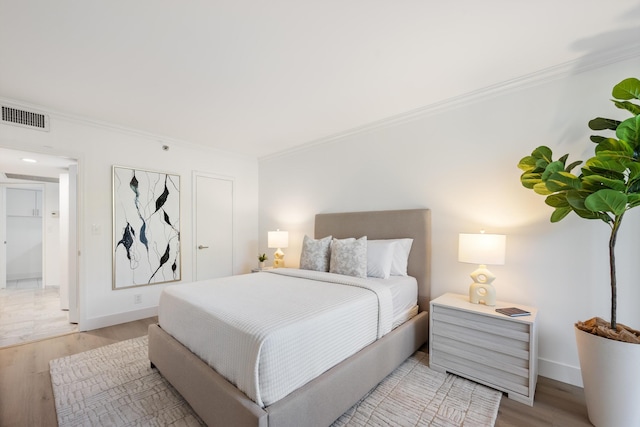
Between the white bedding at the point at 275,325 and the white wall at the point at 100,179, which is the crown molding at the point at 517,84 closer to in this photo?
the white bedding at the point at 275,325

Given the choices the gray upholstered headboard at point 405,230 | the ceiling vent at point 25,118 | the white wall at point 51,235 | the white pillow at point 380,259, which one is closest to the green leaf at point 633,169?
the gray upholstered headboard at point 405,230

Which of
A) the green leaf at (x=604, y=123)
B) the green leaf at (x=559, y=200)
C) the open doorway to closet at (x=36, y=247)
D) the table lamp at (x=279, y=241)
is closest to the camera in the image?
the green leaf at (x=604, y=123)

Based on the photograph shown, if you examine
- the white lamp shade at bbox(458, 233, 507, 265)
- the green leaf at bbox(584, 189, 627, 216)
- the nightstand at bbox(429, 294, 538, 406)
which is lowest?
the nightstand at bbox(429, 294, 538, 406)

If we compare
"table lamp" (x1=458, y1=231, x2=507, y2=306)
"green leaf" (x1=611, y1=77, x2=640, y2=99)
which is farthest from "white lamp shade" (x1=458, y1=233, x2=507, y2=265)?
"green leaf" (x1=611, y1=77, x2=640, y2=99)

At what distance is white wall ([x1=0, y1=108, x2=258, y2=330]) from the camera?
10.1 feet

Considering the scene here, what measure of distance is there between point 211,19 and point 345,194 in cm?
247

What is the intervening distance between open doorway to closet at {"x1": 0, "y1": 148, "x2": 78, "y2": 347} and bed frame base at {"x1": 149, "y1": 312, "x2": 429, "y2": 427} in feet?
7.00

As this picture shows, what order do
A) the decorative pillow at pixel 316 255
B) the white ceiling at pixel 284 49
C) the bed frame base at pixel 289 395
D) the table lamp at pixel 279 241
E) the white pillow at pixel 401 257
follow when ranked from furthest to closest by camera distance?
1. the table lamp at pixel 279 241
2. the decorative pillow at pixel 316 255
3. the white pillow at pixel 401 257
4. the white ceiling at pixel 284 49
5. the bed frame base at pixel 289 395

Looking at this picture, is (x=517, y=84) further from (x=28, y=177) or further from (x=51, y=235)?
(x=51, y=235)

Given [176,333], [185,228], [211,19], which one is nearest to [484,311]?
[176,333]

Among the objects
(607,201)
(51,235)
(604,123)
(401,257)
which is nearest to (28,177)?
(51,235)

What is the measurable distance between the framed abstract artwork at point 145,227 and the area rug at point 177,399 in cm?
129

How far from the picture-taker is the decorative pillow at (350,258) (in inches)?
110

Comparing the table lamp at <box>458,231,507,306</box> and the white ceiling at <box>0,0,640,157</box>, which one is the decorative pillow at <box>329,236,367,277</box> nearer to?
the table lamp at <box>458,231,507,306</box>
